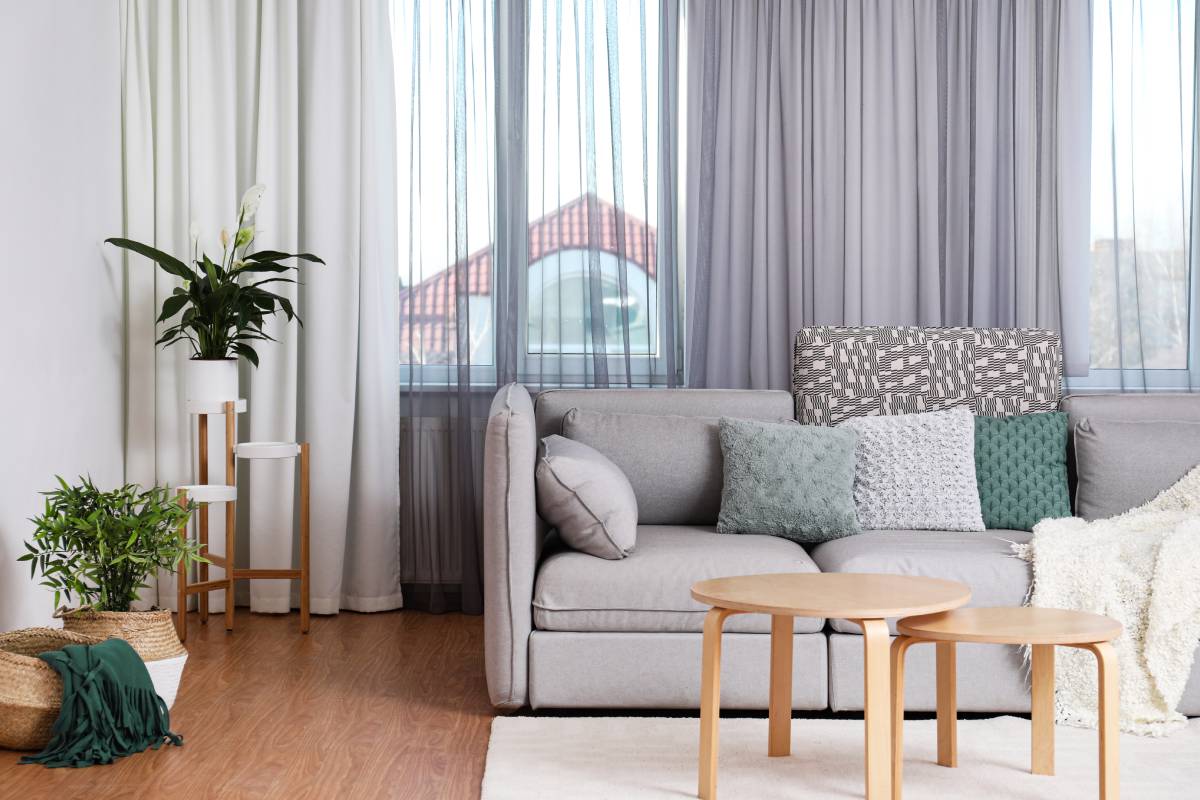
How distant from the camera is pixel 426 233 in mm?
3994

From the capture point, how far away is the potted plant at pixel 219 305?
3551 millimetres

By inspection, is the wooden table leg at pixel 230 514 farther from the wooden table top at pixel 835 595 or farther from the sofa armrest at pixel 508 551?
the wooden table top at pixel 835 595

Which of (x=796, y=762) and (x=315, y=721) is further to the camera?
(x=315, y=721)

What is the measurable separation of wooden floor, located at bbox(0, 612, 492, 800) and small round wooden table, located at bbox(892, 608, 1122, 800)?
2.94 feet

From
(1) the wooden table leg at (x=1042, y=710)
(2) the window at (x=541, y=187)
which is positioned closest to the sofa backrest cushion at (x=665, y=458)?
(2) the window at (x=541, y=187)

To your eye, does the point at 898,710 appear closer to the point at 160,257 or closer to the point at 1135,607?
the point at 1135,607

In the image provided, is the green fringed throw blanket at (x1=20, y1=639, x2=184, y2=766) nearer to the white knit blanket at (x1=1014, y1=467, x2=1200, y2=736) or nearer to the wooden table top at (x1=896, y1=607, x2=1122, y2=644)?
the wooden table top at (x1=896, y1=607, x2=1122, y2=644)

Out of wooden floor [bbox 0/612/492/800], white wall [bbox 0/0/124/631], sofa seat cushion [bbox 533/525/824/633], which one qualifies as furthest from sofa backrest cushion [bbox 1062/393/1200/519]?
white wall [bbox 0/0/124/631]

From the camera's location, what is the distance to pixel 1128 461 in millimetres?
3172

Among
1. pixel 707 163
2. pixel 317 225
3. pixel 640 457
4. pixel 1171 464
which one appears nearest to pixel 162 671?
pixel 640 457

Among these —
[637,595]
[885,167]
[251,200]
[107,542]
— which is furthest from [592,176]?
[107,542]

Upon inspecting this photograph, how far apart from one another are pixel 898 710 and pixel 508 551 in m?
0.98

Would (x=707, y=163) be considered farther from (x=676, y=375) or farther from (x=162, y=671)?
(x=162, y=671)

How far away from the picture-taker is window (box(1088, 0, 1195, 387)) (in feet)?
12.9
